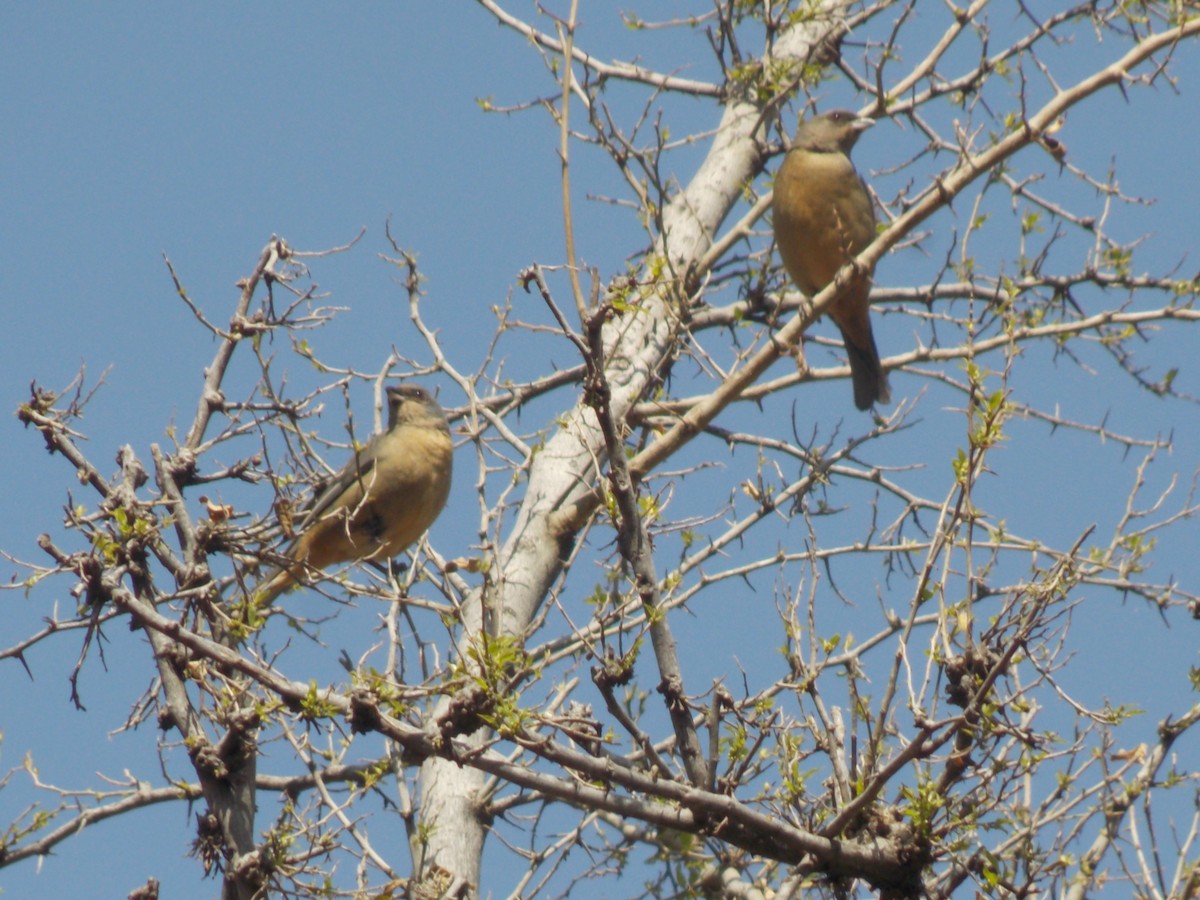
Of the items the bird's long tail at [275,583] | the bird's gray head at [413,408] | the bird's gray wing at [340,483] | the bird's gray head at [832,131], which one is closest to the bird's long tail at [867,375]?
the bird's gray head at [832,131]

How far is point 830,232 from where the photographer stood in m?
7.84

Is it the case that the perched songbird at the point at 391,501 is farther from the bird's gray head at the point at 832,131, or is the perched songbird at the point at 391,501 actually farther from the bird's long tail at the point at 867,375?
the bird's gray head at the point at 832,131

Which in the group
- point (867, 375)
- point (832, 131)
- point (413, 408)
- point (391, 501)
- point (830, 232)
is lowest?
point (391, 501)

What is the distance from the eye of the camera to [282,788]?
20.4 feet

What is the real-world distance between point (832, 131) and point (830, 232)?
922mm

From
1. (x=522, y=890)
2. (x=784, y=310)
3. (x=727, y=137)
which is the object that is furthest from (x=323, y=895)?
(x=727, y=137)

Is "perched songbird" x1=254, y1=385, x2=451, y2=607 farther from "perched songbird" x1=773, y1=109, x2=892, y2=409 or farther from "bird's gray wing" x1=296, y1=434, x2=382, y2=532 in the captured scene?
"perched songbird" x1=773, y1=109, x2=892, y2=409

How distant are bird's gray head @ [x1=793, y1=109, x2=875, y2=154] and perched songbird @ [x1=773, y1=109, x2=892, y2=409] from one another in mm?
20

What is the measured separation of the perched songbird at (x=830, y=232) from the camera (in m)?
7.84

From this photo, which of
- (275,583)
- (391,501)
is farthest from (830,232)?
(275,583)

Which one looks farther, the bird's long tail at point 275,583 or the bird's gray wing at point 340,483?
the bird's gray wing at point 340,483

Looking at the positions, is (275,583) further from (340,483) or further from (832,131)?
(832,131)

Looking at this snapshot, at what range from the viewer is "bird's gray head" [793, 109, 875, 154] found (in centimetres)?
827

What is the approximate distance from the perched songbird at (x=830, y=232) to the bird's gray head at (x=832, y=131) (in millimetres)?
20
